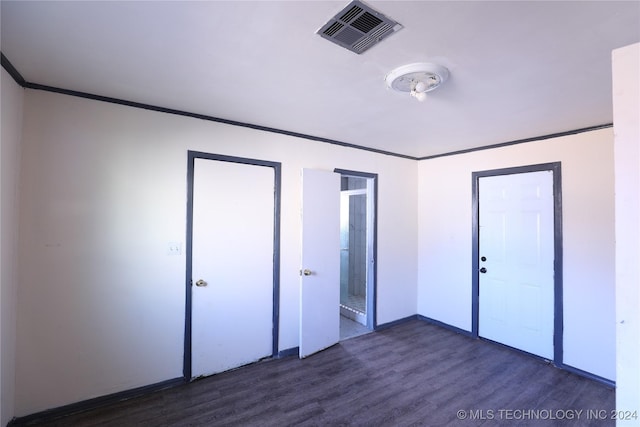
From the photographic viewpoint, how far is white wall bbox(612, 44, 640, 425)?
91 cm

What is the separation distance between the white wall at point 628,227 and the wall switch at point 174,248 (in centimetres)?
270

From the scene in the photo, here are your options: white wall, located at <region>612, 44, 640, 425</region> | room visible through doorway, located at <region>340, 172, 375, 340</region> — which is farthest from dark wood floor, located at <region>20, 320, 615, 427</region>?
white wall, located at <region>612, 44, 640, 425</region>

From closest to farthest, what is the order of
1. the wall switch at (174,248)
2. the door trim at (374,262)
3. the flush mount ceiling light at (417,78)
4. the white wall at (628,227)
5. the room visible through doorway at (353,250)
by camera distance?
the white wall at (628,227) < the flush mount ceiling light at (417,78) < the wall switch at (174,248) < the door trim at (374,262) < the room visible through doorway at (353,250)

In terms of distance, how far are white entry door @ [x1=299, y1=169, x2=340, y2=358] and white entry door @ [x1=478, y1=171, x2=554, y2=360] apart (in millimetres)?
1843

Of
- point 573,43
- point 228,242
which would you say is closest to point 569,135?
point 573,43

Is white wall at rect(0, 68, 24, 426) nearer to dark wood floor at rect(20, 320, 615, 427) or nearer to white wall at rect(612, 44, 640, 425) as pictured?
dark wood floor at rect(20, 320, 615, 427)

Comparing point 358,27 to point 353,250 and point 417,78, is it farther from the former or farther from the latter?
point 353,250

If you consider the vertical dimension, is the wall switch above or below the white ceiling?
below

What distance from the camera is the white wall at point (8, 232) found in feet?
5.66

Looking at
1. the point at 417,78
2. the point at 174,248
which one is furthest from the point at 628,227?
the point at 174,248

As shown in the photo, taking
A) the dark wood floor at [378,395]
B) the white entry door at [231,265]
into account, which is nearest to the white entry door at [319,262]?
the dark wood floor at [378,395]

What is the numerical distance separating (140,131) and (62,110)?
489 mm

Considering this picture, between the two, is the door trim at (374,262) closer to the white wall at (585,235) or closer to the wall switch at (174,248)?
the white wall at (585,235)

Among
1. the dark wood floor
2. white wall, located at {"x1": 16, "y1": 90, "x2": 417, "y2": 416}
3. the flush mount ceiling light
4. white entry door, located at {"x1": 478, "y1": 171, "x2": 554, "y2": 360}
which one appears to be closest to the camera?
the flush mount ceiling light
